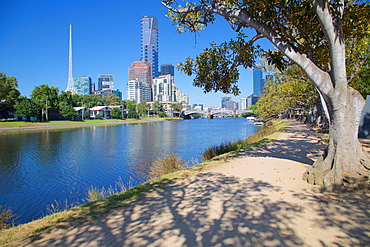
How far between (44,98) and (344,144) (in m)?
68.5

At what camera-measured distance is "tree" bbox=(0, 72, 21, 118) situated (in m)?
50.4

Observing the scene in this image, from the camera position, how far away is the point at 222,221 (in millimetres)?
3834

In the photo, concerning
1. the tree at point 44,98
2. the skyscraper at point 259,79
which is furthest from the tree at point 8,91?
the skyscraper at point 259,79

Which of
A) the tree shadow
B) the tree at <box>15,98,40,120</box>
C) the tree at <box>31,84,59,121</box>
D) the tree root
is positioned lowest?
the tree shadow

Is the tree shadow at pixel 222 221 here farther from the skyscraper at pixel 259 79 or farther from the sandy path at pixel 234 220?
the skyscraper at pixel 259 79

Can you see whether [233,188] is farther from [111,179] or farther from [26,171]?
[26,171]

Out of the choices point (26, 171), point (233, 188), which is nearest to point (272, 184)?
point (233, 188)

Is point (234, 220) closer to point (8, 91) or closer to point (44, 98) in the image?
point (8, 91)

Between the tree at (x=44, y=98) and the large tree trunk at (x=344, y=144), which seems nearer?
the large tree trunk at (x=344, y=144)

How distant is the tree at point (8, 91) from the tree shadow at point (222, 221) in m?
59.0

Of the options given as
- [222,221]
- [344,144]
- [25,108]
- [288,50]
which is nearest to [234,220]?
[222,221]

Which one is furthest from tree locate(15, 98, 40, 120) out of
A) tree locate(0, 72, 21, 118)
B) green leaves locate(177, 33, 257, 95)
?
green leaves locate(177, 33, 257, 95)

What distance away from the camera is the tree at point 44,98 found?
5939cm

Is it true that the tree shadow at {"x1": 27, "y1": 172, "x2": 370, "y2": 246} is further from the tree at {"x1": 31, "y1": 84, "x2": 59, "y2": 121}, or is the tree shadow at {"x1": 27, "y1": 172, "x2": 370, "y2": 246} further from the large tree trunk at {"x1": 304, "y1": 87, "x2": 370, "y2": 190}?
the tree at {"x1": 31, "y1": 84, "x2": 59, "y2": 121}
